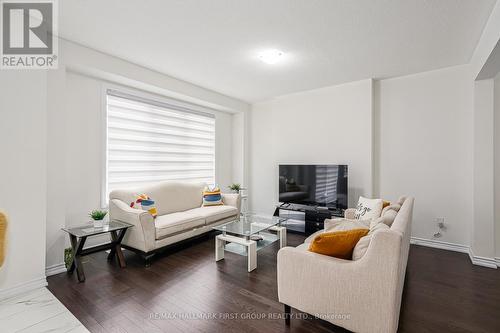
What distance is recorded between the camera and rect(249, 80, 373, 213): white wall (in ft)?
13.2

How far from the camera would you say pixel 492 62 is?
97.8 inches

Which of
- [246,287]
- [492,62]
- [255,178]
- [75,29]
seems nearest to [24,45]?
[75,29]

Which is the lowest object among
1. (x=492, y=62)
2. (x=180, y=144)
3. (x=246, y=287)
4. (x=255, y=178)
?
(x=246, y=287)

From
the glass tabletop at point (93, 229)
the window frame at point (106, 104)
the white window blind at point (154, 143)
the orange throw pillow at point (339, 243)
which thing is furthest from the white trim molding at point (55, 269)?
the orange throw pillow at point (339, 243)

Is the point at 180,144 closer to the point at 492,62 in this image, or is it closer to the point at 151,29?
the point at 151,29

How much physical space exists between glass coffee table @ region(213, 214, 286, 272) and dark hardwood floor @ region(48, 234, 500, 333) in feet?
0.46

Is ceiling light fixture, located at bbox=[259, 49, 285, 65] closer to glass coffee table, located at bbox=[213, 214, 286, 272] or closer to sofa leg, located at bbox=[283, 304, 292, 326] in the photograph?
glass coffee table, located at bbox=[213, 214, 286, 272]

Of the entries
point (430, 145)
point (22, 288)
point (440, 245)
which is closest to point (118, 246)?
point (22, 288)

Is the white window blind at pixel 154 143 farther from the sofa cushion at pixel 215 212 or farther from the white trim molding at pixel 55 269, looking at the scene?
the white trim molding at pixel 55 269

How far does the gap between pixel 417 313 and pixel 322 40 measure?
284 cm

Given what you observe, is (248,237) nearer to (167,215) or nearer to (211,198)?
(167,215)

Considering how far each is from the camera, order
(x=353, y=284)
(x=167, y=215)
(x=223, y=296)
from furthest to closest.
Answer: (x=167, y=215), (x=223, y=296), (x=353, y=284)

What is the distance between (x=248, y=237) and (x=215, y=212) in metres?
1.16

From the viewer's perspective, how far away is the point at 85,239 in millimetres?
2479
